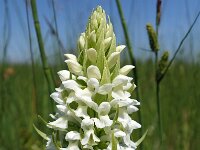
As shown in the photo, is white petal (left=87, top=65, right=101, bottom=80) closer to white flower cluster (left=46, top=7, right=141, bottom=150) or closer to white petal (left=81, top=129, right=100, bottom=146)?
white flower cluster (left=46, top=7, right=141, bottom=150)

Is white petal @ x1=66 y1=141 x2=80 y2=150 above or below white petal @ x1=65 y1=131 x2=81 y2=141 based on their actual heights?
below

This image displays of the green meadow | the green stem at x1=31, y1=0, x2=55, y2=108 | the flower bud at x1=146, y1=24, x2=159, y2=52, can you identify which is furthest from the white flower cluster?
the green meadow

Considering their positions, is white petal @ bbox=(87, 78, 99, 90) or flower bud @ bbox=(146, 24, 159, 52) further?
flower bud @ bbox=(146, 24, 159, 52)

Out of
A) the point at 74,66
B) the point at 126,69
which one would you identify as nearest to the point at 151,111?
the point at 126,69

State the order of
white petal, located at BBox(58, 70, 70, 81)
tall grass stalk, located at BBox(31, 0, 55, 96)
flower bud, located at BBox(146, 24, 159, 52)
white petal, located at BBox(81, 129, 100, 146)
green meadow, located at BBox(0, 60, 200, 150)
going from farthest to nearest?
green meadow, located at BBox(0, 60, 200, 150), flower bud, located at BBox(146, 24, 159, 52), tall grass stalk, located at BBox(31, 0, 55, 96), white petal, located at BBox(58, 70, 70, 81), white petal, located at BBox(81, 129, 100, 146)

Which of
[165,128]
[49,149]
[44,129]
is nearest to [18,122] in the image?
[44,129]

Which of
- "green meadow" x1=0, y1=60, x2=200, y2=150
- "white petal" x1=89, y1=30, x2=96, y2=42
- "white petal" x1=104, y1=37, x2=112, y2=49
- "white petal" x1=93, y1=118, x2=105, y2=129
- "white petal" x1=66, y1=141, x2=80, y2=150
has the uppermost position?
"white petal" x1=89, y1=30, x2=96, y2=42

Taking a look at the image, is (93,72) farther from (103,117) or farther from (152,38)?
(152,38)
